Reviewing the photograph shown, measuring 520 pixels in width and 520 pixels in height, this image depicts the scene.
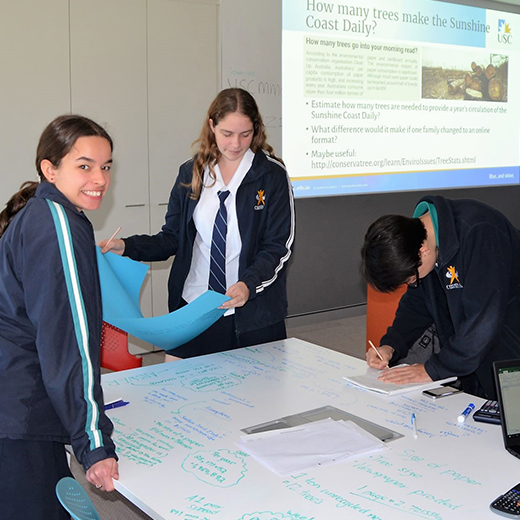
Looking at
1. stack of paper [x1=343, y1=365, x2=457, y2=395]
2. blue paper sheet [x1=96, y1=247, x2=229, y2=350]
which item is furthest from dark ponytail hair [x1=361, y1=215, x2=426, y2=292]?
blue paper sheet [x1=96, y1=247, x2=229, y2=350]

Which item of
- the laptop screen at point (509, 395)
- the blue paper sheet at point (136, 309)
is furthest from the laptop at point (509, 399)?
the blue paper sheet at point (136, 309)

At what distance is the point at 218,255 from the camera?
8.73 ft

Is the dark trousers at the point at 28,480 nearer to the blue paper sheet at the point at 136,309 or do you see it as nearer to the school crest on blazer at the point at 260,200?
the blue paper sheet at the point at 136,309

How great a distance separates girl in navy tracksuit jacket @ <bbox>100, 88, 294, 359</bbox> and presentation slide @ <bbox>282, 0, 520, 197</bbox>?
8.99 ft

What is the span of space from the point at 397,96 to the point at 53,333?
5.05m

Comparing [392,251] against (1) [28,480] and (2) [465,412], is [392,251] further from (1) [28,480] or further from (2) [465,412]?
(1) [28,480]

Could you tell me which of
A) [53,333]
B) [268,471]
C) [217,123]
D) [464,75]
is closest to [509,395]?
[268,471]

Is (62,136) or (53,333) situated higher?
(62,136)

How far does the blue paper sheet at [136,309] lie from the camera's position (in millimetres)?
2217

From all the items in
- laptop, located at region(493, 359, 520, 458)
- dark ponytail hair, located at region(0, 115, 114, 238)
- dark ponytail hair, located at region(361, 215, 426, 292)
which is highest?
dark ponytail hair, located at region(0, 115, 114, 238)

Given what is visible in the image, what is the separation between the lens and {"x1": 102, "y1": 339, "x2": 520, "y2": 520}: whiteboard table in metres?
1.47

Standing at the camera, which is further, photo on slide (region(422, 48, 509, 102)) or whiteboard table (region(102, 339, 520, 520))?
photo on slide (region(422, 48, 509, 102))

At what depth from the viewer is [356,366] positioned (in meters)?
2.42

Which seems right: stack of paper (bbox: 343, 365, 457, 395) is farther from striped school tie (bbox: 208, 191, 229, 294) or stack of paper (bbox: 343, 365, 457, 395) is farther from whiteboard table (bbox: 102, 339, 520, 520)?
striped school tie (bbox: 208, 191, 229, 294)
